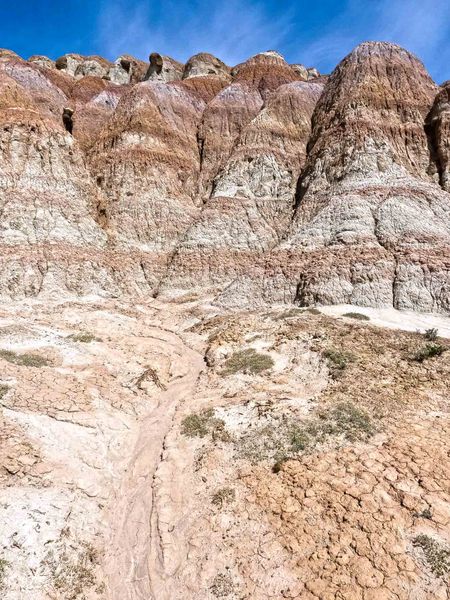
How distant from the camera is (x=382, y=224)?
2920 cm

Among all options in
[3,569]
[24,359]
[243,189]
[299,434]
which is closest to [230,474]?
[299,434]

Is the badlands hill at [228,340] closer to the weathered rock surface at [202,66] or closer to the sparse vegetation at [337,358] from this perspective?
the sparse vegetation at [337,358]

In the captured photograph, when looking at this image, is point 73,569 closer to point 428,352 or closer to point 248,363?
point 248,363

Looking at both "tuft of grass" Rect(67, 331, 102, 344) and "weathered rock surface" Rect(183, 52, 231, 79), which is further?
"weathered rock surface" Rect(183, 52, 231, 79)

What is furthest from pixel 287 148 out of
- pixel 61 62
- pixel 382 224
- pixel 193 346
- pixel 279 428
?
pixel 61 62

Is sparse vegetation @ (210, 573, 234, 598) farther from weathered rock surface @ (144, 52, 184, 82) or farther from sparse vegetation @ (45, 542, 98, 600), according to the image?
weathered rock surface @ (144, 52, 184, 82)

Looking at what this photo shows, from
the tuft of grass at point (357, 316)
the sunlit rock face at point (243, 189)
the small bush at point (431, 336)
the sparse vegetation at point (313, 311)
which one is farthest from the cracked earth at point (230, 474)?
the sunlit rock face at point (243, 189)

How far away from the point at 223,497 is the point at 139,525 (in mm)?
1964

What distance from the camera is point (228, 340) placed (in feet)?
66.2

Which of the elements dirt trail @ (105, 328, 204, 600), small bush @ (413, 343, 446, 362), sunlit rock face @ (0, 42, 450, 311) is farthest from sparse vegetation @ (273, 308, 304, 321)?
dirt trail @ (105, 328, 204, 600)

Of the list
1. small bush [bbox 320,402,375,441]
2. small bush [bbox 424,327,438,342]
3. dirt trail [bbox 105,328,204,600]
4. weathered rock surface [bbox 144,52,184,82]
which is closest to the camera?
dirt trail [bbox 105,328,204,600]

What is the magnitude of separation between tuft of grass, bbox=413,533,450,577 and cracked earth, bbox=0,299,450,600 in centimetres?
2

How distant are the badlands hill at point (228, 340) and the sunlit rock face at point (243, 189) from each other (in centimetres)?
23

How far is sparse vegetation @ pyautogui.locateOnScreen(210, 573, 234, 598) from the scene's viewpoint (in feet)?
22.3
